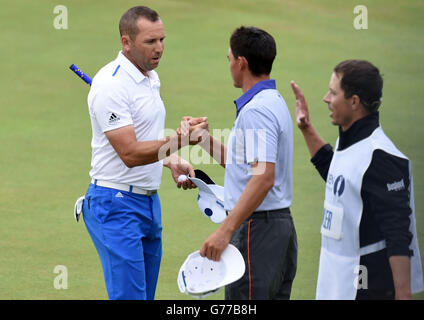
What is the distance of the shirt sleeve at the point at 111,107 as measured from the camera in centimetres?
470

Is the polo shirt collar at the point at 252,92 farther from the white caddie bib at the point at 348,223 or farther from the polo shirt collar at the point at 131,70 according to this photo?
the polo shirt collar at the point at 131,70

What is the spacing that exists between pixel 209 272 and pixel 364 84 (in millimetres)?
1278

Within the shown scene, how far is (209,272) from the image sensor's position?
418 centimetres

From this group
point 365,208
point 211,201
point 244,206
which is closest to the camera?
point 365,208

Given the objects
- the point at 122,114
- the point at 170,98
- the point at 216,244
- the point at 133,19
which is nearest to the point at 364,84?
the point at 216,244

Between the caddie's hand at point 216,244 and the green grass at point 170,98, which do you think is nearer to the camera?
the caddie's hand at point 216,244

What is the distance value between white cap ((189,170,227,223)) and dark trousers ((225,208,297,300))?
1.96ft

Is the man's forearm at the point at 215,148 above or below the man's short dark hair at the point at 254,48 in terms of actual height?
below

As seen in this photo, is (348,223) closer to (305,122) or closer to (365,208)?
(365,208)

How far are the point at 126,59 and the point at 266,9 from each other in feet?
48.2

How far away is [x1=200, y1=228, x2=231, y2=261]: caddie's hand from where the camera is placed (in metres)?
4.04

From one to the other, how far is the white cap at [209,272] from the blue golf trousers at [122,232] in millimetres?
586

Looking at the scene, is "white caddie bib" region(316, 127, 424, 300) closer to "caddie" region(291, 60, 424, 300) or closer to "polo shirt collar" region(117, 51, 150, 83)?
"caddie" region(291, 60, 424, 300)

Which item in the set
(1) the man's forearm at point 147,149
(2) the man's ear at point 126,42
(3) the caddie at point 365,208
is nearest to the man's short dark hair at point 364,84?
(3) the caddie at point 365,208
